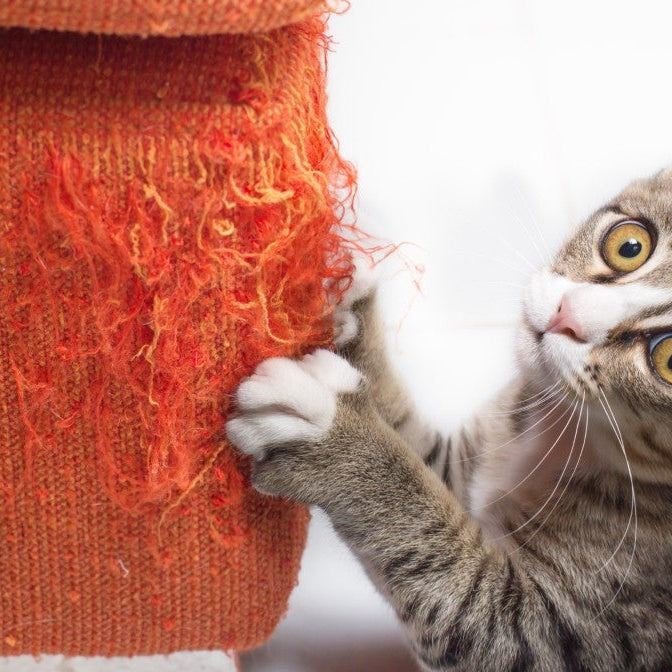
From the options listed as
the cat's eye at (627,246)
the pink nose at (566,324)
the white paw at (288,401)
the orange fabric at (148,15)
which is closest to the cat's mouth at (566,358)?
the pink nose at (566,324)

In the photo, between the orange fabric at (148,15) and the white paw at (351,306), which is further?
the white paw at (351,306)

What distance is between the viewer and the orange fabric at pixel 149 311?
624mm

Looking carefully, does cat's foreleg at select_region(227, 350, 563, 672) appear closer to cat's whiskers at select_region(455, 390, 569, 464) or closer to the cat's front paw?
the cat's front paw

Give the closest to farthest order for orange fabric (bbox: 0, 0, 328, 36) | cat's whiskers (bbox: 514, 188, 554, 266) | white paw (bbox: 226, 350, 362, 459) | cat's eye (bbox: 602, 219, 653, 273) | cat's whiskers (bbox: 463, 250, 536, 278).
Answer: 1. orange fabric (bbox: 0, 0, 328, 36)
2. white paw (bbox: 226, 350, 362, 459)
3. cat's eye (bbox: 602, 219, 653, 273)
4. cat's whiskers (bbox: 514, 188, 554, 266)
5. cat's whiskers (bbox: 463, 250, 536, 278)

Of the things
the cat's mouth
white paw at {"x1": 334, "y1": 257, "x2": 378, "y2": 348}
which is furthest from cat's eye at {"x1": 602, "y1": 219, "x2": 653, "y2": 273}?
white paw at {"x1": 334, "y1": 257, "x2": 378, "y2": 348}

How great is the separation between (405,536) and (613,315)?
1.01ft

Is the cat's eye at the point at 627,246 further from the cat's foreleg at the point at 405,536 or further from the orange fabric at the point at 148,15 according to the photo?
the orange fabric at the point at 148,15

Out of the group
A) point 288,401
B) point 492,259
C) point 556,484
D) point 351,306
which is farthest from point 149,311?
point 492,259

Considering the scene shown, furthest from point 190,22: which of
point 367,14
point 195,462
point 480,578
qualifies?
point 367,14

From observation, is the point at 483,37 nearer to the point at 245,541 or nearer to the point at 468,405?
the point at 468,405

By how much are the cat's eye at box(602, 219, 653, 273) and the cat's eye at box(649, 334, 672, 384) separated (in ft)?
0.30

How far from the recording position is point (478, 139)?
124 centimetres

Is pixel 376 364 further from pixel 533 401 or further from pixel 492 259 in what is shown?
pixel 492 259

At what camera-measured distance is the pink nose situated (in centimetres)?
79
